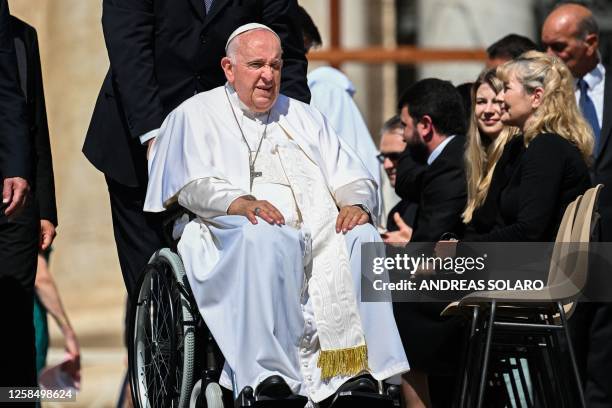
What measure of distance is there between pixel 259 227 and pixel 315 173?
1.95ft

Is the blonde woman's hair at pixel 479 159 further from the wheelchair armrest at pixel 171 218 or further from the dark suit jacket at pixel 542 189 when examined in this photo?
the wheelchair armrest at pixel 171 218

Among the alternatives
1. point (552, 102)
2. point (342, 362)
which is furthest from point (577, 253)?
point (342, 362)

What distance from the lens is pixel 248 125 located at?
724cm

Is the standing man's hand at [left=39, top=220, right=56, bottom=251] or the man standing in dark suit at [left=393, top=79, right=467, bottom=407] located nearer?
the standing man's hand at [left=39, top=220, right=56, bottom=251]

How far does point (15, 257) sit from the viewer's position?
7078 millimetres

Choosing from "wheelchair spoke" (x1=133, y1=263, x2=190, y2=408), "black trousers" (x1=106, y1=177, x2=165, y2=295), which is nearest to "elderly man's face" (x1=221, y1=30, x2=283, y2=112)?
"black trousers" (x1=106, y1=177, x2=165, y2=295)

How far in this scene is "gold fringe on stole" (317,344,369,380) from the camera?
263 inches

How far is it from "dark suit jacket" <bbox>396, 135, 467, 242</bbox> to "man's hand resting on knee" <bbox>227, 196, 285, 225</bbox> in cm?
127

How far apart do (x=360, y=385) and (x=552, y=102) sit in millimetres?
1608

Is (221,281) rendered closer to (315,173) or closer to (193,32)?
(315,173)

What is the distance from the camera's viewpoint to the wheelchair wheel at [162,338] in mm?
6727

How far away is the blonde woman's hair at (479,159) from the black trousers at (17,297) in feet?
6.13

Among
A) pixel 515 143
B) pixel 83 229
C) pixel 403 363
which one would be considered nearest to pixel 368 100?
pixel 83 229

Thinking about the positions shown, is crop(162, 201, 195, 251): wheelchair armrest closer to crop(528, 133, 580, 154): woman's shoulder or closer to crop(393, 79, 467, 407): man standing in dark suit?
crop(393, 79, 467, 407): man standing in dark suit
